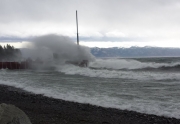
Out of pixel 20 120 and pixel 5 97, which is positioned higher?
pixel 20 120

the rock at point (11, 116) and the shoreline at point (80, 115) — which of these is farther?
the shoreline at point (80, 115)

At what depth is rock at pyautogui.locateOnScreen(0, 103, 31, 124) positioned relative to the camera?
4.15 meters

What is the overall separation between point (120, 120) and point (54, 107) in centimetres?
294

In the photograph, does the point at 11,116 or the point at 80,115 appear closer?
the point at 11,116

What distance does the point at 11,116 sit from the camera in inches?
167

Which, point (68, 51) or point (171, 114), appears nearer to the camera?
point (171, 114)

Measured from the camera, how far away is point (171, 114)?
7984mm

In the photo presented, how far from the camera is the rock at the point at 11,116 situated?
163 inches

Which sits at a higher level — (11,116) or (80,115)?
(11,116)

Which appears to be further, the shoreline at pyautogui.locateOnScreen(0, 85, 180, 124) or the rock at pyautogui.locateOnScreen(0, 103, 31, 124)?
the shoreline at pyautogui.locateOnScreen(0, 85, 180, 124)

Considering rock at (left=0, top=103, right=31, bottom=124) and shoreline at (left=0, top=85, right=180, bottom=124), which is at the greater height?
rock at (left=0, top=103, right=31, bottom=124)

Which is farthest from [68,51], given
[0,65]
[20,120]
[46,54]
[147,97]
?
[20,120]

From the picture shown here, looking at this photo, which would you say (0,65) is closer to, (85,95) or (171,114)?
(85,95)

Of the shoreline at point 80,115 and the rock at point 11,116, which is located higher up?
the rock at point 11,116
